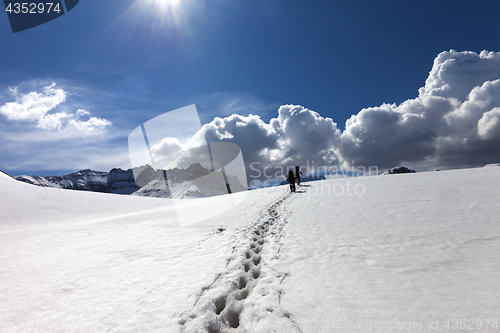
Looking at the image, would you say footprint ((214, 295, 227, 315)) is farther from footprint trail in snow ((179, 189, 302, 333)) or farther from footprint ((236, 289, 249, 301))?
footprint ((236, 289, 249, 301))

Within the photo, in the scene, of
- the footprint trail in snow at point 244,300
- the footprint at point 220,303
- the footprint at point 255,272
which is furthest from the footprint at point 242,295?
the footprint at point 255,272

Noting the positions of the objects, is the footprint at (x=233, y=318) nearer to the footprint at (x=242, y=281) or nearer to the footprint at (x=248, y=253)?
the footprint at (x=242, y=281)

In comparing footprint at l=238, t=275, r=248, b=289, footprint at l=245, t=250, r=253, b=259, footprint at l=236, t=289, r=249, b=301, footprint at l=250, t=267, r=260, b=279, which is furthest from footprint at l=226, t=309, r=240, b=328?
footprint at l=245, t=250, r=253, b=259

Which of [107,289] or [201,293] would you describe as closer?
[201,293]

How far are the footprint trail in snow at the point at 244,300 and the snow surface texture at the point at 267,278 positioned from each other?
0.08 feet

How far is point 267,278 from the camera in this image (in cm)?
520

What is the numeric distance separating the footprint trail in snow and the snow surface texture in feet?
0.08

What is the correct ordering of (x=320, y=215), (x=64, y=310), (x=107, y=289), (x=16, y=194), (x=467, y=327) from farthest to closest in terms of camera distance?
(x=16, y=194) → (x=320, y=215) → (x=107, y=289) → (x=64, y=310) → (x=467, y=327)

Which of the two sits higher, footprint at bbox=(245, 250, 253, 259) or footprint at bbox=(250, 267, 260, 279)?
footprint at bbox=(245, 250, 253, 259)

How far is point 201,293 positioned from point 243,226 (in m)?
6.11

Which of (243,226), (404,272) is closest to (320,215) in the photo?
(243,226)

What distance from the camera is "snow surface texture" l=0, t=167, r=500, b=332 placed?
369cm

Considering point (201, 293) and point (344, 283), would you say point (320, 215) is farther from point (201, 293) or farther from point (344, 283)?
point (201, 293)

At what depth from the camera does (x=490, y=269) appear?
490cm
